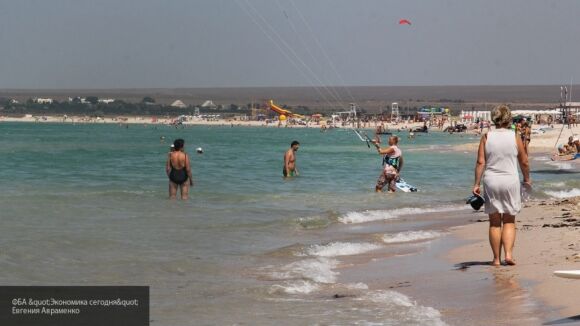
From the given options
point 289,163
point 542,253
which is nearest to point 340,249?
point 542,253

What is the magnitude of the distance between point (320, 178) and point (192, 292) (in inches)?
762

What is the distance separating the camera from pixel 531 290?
7879 millimetres

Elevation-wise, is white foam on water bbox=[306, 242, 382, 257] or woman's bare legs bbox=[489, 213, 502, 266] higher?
woman's bare legs bbox=[489, 213, 502, 266]

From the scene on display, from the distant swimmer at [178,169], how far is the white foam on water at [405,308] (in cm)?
864

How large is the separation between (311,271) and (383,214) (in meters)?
6.75

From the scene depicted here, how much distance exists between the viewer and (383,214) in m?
16.6

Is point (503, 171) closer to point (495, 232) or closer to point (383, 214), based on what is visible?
point (495, 232)

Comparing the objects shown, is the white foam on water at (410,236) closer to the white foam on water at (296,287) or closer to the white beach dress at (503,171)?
the white foam on water at (296,287)

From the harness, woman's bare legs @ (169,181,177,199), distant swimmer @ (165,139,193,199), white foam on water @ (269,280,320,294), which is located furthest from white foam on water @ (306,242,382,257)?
the harness

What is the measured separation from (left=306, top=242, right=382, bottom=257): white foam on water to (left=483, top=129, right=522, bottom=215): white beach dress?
9.97ft

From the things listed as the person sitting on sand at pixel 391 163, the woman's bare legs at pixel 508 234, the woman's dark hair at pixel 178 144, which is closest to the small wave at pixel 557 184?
the person sitting on sand at pixel 391 163

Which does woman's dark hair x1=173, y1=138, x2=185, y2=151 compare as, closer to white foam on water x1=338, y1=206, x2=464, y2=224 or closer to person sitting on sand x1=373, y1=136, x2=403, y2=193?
white foam on water x1=338, y1=206, x2=464, y2=224

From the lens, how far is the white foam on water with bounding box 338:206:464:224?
52.1ft

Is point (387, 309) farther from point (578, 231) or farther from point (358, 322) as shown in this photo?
point (578, 231)
